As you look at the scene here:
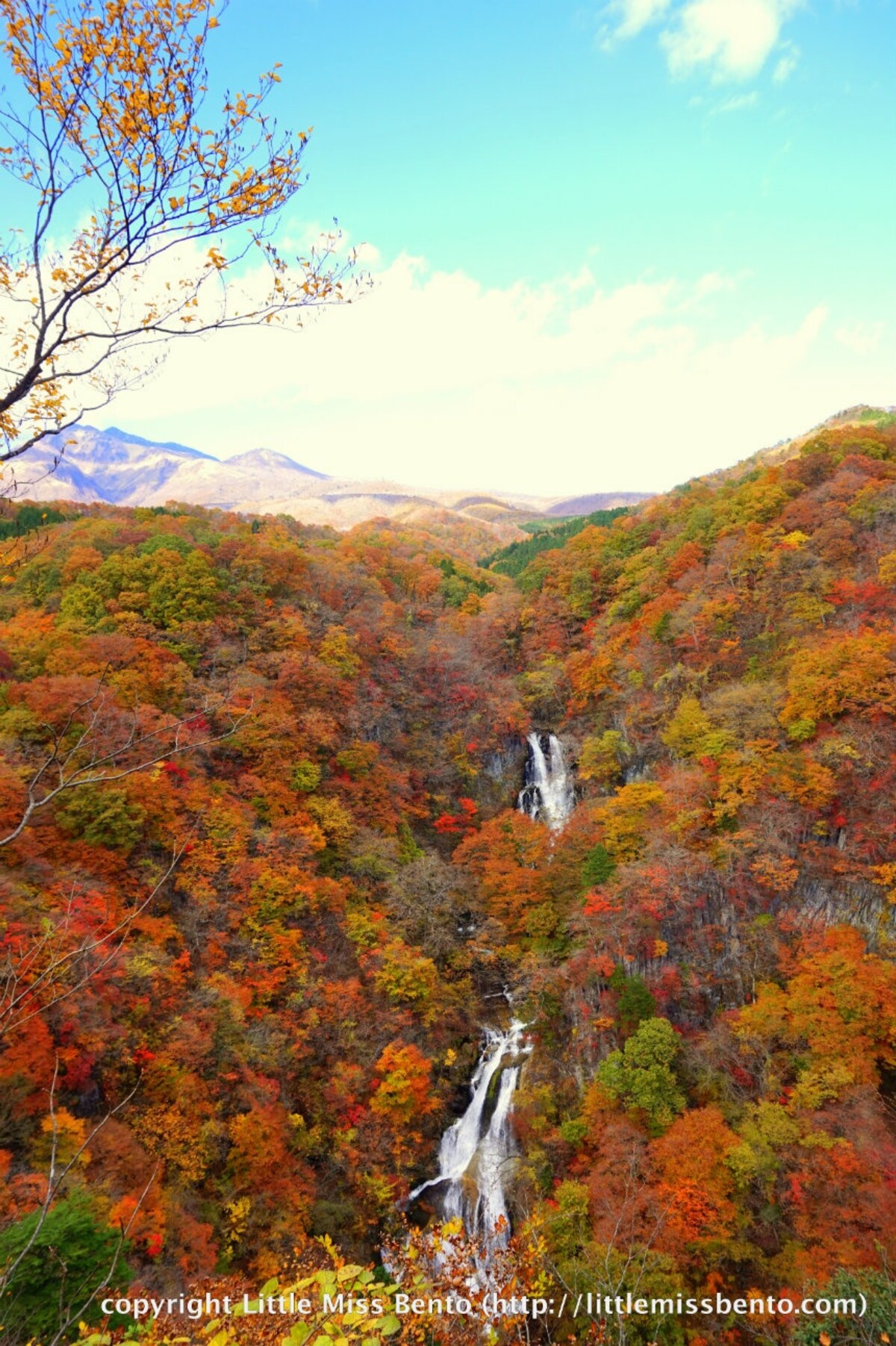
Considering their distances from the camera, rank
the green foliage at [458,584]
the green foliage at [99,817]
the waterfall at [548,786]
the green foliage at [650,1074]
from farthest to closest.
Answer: the green foliage at [458,584], the waterfall at [548,786], the green foliage at [99,817], the green foliage at [650,1074]

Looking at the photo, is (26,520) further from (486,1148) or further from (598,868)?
(486,1148)

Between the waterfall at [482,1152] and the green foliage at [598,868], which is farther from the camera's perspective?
the green foliage at [598,868]

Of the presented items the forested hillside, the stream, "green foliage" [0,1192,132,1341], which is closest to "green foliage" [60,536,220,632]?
the forested hillside

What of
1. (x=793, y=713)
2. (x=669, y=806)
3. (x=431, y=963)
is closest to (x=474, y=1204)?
(x=431, y=963)

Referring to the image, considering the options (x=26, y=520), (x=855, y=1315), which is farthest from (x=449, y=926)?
(x=26, y=520)

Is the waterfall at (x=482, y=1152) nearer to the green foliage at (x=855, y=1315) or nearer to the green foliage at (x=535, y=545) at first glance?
Answer: the green foliage at (x=855, y=1315)

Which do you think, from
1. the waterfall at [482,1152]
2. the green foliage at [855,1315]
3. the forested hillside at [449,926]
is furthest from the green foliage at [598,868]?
the green foliage at [855,1315]

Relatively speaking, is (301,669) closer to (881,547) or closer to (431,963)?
(431,963)

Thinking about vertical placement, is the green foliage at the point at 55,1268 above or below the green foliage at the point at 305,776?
below
